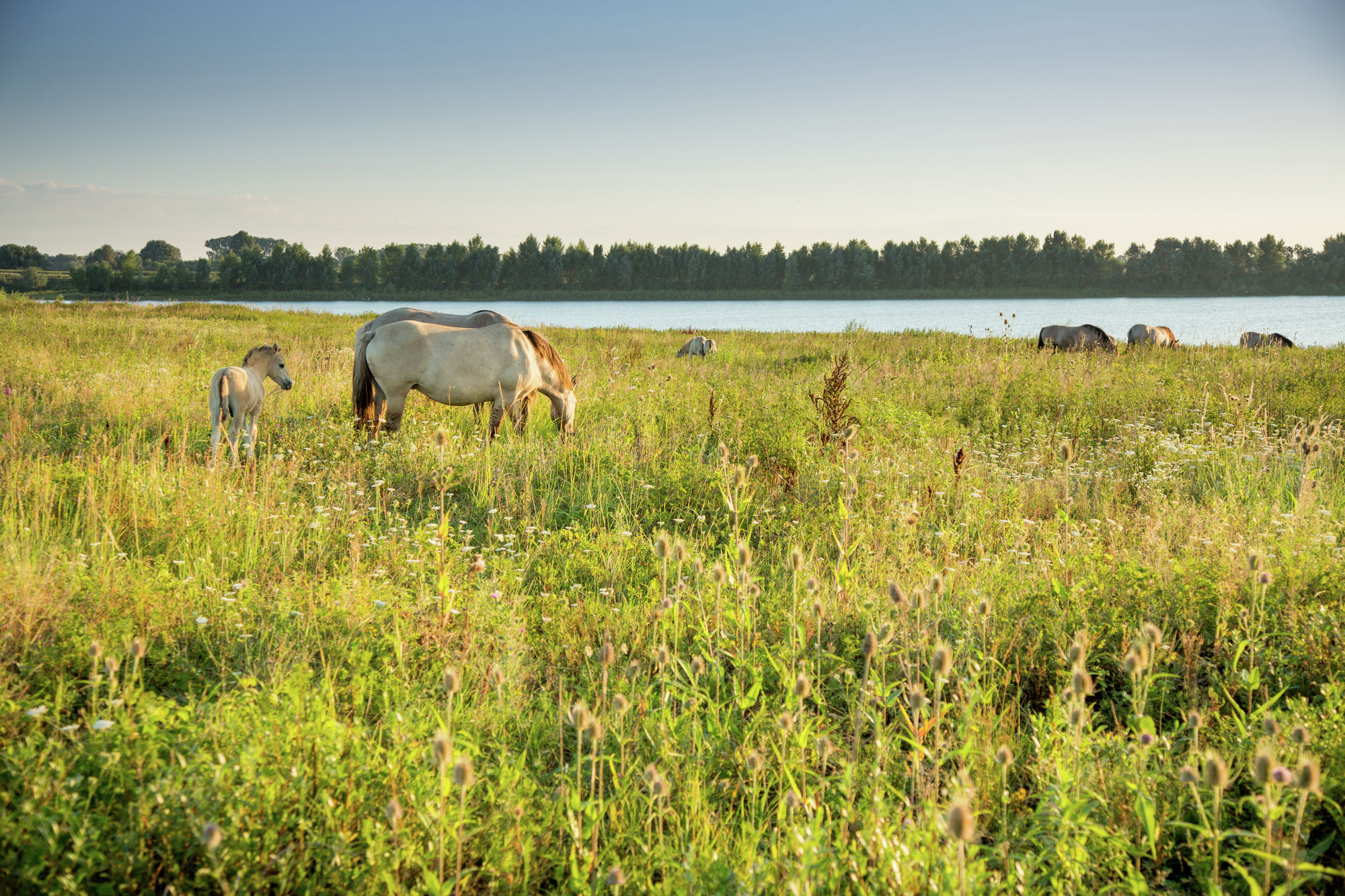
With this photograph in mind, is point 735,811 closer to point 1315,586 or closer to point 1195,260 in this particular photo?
point 1315,586

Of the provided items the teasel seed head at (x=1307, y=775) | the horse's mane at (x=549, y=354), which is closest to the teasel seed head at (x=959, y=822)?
the teasel seed head at (x=1307, y=775)

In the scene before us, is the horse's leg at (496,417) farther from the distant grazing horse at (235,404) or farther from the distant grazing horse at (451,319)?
the distant grazing horse at (235,404)

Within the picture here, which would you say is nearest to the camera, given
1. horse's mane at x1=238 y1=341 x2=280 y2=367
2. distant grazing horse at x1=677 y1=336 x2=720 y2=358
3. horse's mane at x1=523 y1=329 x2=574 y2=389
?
horse's mane at x1=238 y1=341 x2=280 y2=367

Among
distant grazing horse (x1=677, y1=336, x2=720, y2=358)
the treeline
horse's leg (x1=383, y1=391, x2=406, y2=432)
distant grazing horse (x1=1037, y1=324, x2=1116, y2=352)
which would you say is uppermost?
the treeline

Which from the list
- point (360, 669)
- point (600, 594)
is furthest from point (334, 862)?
point (600, 594)

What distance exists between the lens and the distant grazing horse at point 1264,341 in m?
16.3

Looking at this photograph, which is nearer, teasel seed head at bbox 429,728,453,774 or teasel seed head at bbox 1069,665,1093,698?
teasel seed head at bbox 429,728,453,774

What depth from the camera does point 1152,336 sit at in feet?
57.2

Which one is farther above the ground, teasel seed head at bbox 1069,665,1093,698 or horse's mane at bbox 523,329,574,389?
horse's mane at bbox 523,329,574,389

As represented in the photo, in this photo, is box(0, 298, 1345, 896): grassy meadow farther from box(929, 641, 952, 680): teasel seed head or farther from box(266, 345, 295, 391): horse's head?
box(266, 345, 295, 391): horse's head

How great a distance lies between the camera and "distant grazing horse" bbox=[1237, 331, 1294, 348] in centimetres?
1633

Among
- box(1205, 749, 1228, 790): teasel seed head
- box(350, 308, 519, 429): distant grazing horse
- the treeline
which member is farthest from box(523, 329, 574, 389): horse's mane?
the treeline

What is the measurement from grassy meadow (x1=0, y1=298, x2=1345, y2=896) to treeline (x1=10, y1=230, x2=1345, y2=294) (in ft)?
312

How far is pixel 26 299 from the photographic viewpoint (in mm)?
27234
